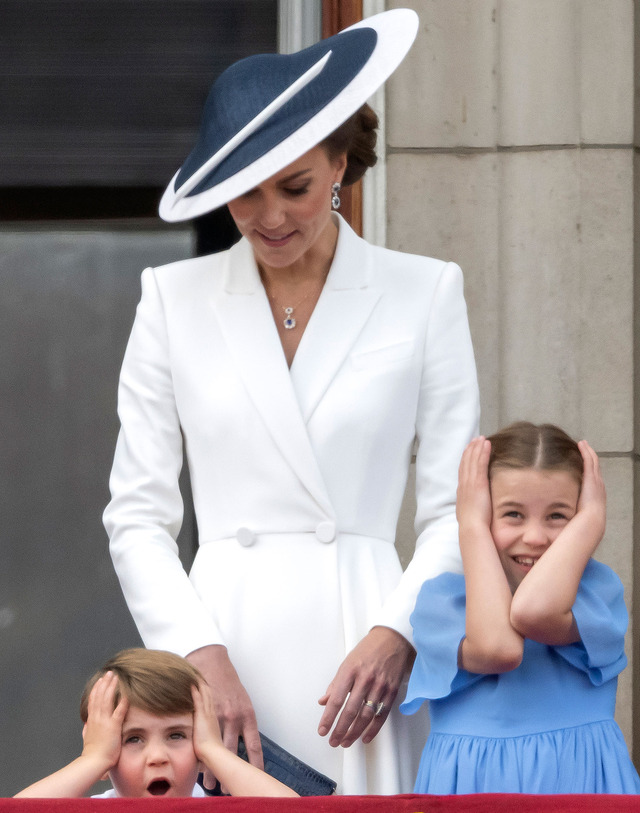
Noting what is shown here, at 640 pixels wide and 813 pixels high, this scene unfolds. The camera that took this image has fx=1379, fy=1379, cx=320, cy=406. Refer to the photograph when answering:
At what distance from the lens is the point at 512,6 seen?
11.7ft

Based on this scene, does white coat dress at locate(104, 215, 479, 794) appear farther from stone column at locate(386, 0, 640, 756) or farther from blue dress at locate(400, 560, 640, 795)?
stone column at locate(386, 0, 640, 756)

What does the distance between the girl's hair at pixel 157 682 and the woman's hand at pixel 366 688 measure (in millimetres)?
218

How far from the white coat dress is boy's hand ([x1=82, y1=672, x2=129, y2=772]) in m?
0.18

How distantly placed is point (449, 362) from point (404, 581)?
1.27 ft

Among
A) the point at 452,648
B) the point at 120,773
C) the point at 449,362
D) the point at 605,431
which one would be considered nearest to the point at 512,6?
the point at 605,431

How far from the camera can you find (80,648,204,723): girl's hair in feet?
6.59

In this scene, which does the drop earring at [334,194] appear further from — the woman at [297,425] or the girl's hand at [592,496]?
the girl's hand at [592,496]

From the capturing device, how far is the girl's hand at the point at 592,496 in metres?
2.15

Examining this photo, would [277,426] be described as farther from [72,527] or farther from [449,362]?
[72,527]

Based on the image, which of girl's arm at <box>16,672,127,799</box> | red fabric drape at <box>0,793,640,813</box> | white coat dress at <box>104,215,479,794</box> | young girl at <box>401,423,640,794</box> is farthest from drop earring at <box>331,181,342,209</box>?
red fabric drape at <box>0,793,640,813</box>

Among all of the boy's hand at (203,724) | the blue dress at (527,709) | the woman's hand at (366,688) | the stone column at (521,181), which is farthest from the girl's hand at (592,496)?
the stone column at (521,181)

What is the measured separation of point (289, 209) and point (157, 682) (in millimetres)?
768

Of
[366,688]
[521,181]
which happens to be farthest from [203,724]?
[521,181]

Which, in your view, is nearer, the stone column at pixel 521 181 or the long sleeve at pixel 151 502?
the long sleeve at pixel 151 502
